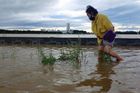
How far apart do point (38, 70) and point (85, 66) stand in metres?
1.32

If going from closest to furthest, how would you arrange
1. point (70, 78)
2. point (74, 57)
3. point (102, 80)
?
point (102, 80) → point (70, 78) → point (74, 57)

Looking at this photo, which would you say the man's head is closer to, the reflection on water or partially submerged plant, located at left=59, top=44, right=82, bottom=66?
partially submerged plant, located at left=59, top=44, right=82, bottom=66

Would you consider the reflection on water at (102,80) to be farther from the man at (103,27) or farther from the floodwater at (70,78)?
the man at (103,27)

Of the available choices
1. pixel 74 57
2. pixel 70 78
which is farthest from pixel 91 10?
pixel 70 78

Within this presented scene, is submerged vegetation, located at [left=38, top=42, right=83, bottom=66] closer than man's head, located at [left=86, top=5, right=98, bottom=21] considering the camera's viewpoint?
Yes

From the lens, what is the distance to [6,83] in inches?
256

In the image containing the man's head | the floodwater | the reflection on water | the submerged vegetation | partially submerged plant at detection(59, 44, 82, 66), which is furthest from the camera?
the man's head

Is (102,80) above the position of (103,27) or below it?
below

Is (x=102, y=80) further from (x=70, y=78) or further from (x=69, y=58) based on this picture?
(x=69, y=58)

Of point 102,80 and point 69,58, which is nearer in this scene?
point 102,80

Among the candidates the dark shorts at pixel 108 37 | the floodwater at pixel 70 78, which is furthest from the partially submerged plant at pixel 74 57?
the dark shorts at pixel 108 37

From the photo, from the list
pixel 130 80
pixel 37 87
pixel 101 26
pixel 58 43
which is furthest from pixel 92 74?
pixel 58 43

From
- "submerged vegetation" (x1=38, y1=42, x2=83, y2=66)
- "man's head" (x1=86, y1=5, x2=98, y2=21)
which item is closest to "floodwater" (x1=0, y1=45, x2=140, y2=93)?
"submerged vegetation" (x1=38, y1=42, x2=83, y2=66)

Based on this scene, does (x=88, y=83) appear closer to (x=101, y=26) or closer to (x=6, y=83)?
(x=6, y=83)
